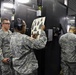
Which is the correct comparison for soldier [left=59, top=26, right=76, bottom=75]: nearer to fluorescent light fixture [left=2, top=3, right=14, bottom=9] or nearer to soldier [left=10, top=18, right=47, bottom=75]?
soldier [left=10, top=18, right=47, bottom=75]

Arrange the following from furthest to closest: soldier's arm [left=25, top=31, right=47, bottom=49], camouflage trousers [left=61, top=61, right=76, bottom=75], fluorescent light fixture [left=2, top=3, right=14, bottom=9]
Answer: fluorescent light fixture [left=2, top=3, right=14, bottom=9], camouflage trousers [left=61, top=61, right=76, bottom=75], soldier's arm [left=25, top=31, right=47, bottom=49]

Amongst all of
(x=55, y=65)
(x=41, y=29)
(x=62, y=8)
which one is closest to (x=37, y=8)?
(x=41, y=29)

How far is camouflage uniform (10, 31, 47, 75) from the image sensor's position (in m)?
2.50

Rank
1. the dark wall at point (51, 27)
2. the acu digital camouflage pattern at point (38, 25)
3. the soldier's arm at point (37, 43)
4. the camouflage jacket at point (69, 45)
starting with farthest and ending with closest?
the camouflage jacket at point (69, 45), the dark wall at point (51, 27), the acu digital camouflage pattern at point (38, 25), the soldier's arm at point (37, 43)

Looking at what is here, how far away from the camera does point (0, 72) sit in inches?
151

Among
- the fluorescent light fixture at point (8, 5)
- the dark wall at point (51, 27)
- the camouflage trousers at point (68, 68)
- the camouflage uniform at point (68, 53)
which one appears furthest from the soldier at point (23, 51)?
the fluorescent light fixture at point (8, 5)

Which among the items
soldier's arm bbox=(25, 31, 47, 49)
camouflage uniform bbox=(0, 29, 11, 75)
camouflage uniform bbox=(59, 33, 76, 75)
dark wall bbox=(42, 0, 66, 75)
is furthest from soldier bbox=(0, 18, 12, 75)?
camouflage uniform bbox=(59, 33, 76, 75)

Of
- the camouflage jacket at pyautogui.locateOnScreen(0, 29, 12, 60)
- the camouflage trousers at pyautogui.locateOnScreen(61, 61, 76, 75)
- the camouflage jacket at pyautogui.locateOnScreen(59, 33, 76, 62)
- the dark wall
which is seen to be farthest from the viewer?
the camouflage trousers at pyautogui.locateOnScreen(61, 61, 76, 75)

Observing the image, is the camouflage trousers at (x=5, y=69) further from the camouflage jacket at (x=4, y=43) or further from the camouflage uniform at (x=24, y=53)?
the camouflage uniform at (x=24, y=53)

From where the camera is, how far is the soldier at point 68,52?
4.04m

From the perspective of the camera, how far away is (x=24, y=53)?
8.29 feet

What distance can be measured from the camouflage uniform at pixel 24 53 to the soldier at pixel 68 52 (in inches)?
63.4

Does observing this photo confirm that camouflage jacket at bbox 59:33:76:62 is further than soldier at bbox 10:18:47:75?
Yes

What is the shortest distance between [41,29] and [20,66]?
0.72m
